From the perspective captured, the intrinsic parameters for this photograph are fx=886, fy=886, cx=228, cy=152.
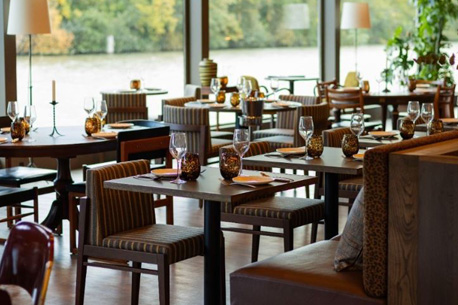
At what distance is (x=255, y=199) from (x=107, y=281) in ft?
3.34

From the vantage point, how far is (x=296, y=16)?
43.3ft

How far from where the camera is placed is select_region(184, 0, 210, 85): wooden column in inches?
432

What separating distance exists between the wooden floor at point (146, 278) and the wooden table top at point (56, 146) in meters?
0.70

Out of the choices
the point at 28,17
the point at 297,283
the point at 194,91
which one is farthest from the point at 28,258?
the point at 194,91

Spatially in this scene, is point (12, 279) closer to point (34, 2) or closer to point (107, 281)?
point (107, 281)

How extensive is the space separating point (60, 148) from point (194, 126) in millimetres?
1939

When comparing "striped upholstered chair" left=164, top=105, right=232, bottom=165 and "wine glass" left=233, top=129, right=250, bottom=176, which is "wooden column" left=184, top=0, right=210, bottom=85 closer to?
"striped upholstered chair" left=164, top=105, right=232, bottom=165

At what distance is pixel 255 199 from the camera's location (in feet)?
17.3

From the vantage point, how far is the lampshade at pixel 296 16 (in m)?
12.9

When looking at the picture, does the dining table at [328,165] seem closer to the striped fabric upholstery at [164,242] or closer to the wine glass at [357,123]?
the wine glass at [357,123]

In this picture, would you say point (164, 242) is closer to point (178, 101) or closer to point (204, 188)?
point (204, 188)

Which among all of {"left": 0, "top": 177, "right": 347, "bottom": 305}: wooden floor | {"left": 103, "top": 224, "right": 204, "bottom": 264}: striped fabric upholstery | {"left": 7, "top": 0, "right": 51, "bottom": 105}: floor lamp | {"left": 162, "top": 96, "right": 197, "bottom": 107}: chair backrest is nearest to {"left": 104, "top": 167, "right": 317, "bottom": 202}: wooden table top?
{"left": 103, "top": 224, "right": 204, "bottom": 264}: striped fabric upholstery

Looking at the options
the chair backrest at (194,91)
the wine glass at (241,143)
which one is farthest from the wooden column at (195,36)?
the wine glass at (241,143)

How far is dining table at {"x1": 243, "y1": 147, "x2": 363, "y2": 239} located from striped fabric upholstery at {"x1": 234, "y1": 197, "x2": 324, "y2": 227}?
0.08m
